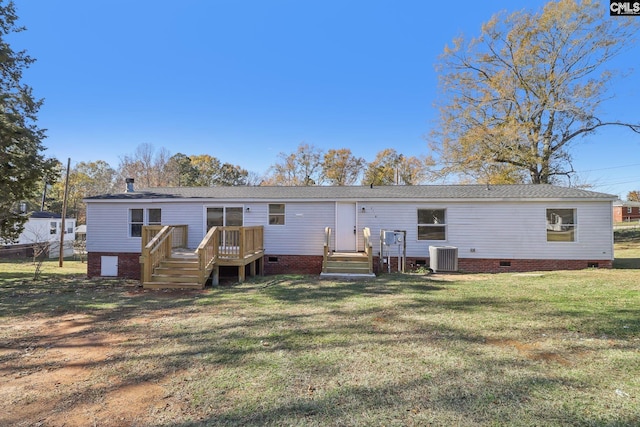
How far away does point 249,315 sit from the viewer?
17.7 ft

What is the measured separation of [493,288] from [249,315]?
18.7 feet

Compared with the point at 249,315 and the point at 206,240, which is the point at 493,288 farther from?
the point at 206,240

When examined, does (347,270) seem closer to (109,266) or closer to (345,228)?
(345,228)

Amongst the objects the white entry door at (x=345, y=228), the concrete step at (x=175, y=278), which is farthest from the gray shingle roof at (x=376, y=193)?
the concrete step at (x=175, y=278)

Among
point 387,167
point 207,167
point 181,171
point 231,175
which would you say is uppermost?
point 207,167

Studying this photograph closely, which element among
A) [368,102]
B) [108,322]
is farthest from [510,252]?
[368,102]

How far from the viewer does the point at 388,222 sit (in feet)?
37.8

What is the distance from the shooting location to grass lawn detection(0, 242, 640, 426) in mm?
2521

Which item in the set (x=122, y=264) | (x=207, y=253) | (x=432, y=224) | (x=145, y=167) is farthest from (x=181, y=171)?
(x=432, y=224)

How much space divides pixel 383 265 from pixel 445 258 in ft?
7.08

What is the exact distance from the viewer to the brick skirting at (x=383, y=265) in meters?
10.9

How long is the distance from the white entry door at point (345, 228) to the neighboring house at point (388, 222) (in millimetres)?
38

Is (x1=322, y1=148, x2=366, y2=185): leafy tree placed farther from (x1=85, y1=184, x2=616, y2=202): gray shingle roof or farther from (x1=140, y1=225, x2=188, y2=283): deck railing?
(x1=140, y1=225, x2=188, y2=283): deck railing

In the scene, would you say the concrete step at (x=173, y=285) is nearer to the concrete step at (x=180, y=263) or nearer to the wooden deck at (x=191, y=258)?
the wooden deck at (x=191, y=258)
